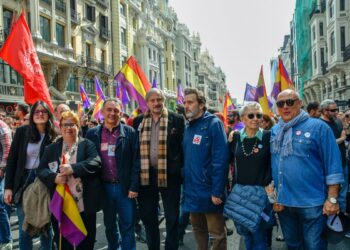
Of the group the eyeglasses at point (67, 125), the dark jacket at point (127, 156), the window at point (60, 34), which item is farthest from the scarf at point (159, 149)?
the window at point (60, 34)

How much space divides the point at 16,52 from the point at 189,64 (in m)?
66.8

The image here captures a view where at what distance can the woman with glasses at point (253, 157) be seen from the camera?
3.84 meters

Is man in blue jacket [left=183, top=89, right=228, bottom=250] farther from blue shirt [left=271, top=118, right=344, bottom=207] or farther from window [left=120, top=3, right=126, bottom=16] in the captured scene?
window [left=120, top=3, right=126, bottom=16]

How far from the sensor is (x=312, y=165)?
3.37 meters

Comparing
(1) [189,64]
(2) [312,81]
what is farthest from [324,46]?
(1) [189,64]

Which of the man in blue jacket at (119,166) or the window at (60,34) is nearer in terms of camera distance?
the man in blue jacket at (119,166)

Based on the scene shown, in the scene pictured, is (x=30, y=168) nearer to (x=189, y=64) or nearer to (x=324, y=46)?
(x=324, y=46)

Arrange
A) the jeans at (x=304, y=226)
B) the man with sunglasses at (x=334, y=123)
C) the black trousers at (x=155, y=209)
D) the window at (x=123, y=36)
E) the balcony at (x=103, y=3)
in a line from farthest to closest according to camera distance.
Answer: the window at (x=123, y=36) < the balcony at (x=103, y=3) < the man with sunglasses at (x=334, y=123) < the black trousers at (x=155, y=209) < the jeans at (x=304, y=226)

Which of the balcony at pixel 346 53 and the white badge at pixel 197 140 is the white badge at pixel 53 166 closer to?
the white badge at pixel 197 140

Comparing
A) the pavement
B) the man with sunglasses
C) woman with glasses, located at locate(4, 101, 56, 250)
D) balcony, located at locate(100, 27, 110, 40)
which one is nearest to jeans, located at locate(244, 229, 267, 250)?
the pavement

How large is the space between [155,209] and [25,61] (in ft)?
12.6

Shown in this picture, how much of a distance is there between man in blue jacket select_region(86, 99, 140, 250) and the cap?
2.15 meters

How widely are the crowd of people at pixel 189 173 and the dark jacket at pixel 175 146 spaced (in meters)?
0.01

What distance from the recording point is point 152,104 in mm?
4477
